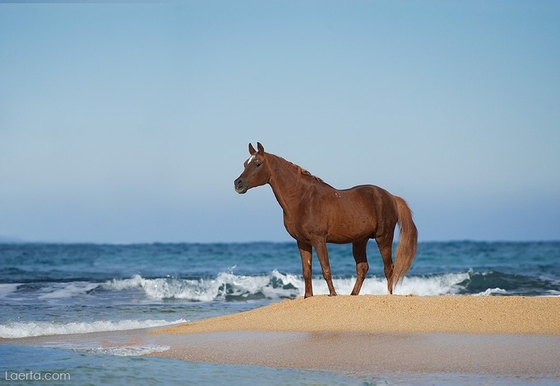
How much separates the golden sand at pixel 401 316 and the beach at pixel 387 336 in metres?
0.01

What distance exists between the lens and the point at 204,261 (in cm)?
3819

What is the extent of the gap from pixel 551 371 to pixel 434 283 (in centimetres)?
1610

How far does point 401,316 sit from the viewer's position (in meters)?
9.48

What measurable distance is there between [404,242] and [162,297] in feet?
30.6

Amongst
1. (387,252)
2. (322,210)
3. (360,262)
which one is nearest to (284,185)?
(322,210)

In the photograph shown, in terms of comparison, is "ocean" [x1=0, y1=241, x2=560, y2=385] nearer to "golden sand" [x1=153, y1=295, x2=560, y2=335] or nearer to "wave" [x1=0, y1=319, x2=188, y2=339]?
"wave" [x1=0, y1=319, x2=188, y2=339]

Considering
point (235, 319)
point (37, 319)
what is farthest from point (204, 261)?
point (235, 319)

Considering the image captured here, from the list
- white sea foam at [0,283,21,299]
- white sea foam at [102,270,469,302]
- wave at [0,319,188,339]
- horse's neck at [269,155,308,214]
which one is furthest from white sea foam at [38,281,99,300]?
horse's neck at [269,155,308,214]

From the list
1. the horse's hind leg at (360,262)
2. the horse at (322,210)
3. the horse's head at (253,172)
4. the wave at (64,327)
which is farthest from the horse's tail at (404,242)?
the wave at (64,327)

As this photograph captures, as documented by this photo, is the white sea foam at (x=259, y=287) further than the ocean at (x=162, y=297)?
Yes

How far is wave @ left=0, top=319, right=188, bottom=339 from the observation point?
10.7 meters

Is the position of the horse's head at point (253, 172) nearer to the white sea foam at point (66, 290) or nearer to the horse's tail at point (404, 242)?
the horse's tail at point (404, 242)

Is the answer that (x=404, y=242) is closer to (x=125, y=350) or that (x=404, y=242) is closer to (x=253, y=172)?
(x=253, y=172)

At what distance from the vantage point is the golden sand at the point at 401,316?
910cm
